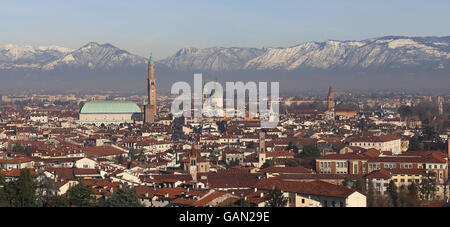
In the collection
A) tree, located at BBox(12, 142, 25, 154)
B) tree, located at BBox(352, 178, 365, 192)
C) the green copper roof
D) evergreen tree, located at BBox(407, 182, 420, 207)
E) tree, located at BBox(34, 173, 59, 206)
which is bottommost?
the green copper roof

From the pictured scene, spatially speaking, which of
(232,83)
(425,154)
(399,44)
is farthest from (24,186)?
(399,44)

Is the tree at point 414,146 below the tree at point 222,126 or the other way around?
the other way around

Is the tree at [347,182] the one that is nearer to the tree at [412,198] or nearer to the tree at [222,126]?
the tree at [412,198]

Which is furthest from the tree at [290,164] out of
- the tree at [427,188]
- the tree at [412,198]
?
the tree at [412,198]

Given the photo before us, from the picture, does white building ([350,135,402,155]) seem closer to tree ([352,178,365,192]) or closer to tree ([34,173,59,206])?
tree ([352,178,365,192])

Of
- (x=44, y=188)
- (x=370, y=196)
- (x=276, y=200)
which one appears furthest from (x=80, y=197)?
(x=370, y=196)

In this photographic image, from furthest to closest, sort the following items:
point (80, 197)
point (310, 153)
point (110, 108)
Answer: point (110, 108), point (310, 153), point (80, 197)

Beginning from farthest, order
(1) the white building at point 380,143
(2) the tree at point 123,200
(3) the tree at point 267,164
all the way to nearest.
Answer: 1. (1) the white building at point 380,143
2. (3) the tree at point 267,164
3. (2) the tree at point 123,200

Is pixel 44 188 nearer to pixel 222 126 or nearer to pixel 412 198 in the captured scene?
pixel 412 198

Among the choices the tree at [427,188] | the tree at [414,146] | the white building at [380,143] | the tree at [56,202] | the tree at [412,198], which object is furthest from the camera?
the white building at [380,143]

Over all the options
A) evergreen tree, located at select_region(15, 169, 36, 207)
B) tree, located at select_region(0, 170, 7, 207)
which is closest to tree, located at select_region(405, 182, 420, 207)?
evergreen tree, located at select_region(15, 169, 36, 207)

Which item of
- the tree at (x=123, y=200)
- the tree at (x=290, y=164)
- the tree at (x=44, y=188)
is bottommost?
the tree at (x=290, y=164)

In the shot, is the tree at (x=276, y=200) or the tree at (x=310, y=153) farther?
the tree at (x=310, y=153)
